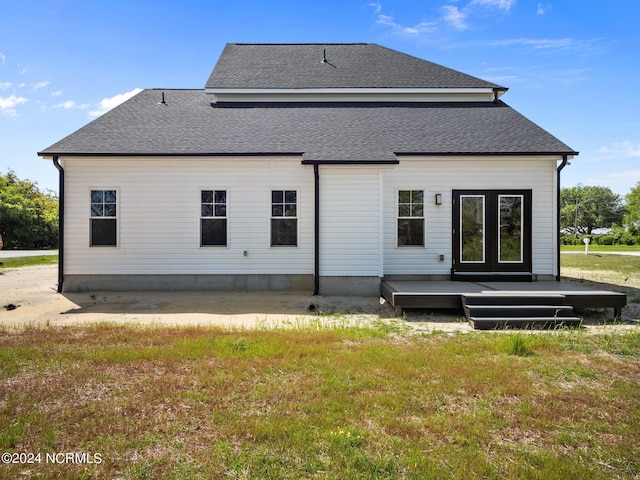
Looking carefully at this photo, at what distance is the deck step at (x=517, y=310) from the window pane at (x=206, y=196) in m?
7.45

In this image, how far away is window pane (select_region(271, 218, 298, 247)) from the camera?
10.5 meters

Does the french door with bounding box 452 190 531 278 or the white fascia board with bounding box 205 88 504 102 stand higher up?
the white fascia board with bounding box 205 88 504 102

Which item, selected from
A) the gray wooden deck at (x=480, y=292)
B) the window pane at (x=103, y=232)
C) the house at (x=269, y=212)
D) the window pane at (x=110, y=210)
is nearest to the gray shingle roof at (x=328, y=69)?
the house at (x=269, y=212)

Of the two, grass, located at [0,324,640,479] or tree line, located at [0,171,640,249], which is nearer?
grass, located at [0,324,640,479]

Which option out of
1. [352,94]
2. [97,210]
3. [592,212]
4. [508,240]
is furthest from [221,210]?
[592,212]

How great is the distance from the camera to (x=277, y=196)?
10492mm

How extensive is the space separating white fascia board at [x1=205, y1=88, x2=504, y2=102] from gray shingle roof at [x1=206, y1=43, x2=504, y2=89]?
19 cm

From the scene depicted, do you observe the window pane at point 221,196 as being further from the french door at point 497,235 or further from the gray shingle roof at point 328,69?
the french door at point 497,235

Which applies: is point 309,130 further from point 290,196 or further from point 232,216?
point 232,216

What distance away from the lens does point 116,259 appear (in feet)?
34.1

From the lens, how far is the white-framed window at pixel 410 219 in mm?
10539

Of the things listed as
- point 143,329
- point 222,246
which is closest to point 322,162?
point 222,246

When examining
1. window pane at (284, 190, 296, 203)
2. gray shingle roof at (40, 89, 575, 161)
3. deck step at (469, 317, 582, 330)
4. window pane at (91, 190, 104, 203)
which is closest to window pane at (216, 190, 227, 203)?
gray shingle roof at (40, 89, 575, 161)

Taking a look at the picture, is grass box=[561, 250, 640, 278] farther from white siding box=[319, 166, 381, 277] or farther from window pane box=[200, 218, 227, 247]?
window pane box=[200, 218, 227, 247]
